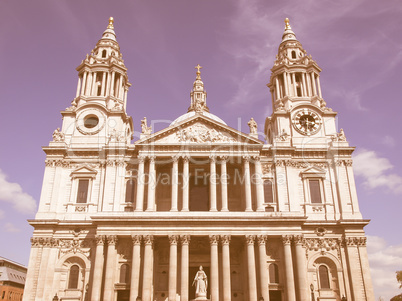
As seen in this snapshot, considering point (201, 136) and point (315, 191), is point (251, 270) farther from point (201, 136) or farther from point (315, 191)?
point (201, 136)

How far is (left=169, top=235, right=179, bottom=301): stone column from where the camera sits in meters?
31.6

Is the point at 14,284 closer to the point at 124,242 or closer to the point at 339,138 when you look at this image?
the point at 124,242

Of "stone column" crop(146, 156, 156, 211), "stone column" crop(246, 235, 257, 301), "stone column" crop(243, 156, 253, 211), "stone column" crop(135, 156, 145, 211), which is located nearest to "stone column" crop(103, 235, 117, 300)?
"stone column" crop(135, 156, 145, 211)

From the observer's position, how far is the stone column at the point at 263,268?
1250 inches

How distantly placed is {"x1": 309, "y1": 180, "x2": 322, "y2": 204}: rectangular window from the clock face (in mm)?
5824

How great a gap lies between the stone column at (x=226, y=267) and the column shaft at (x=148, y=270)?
238 inches

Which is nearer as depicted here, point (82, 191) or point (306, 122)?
point (82, 191)

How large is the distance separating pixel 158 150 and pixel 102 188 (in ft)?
21.6

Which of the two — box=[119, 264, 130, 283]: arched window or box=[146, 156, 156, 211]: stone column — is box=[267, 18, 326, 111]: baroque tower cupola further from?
box=[119, 264, 130, 283]: arched window


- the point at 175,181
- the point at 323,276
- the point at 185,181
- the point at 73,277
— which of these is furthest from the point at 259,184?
the point at 73,277

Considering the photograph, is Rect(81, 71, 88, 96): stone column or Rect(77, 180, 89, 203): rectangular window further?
Rect(81, 71, 88, 96): stone column

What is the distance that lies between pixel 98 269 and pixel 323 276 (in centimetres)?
1985

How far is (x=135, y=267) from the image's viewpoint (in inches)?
1282

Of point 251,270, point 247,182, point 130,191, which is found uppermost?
point 247,182
